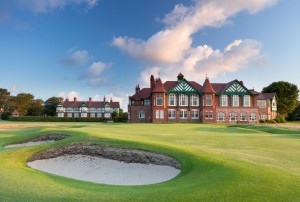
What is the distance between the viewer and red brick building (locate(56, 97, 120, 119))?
342 ft

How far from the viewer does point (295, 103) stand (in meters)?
86.9

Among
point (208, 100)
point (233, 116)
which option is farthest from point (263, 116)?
point (208, 100)

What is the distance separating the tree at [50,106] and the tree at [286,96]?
Result: 8692 centimetres

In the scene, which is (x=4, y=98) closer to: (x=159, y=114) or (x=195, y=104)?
(x=159, y=114)

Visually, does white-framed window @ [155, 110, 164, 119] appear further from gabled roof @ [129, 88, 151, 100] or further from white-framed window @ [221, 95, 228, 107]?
white-framed window @ [221, 95, 228, 107]

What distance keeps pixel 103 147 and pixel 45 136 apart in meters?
8.31

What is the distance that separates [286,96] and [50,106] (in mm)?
92965

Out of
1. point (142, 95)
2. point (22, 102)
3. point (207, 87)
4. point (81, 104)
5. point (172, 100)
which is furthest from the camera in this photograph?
point (22, 102)

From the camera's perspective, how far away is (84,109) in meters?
105

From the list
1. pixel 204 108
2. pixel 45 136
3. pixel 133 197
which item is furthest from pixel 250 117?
pixel 133 197

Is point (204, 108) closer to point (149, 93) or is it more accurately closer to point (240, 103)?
point (240, 103)

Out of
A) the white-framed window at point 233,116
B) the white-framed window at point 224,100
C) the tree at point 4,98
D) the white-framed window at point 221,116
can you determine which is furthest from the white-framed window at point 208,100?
the tree at point 4,98

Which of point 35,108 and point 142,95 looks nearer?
point 142,95

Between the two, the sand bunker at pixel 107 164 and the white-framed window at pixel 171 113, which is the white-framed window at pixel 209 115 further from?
the sand bunker at pixel 107 164
